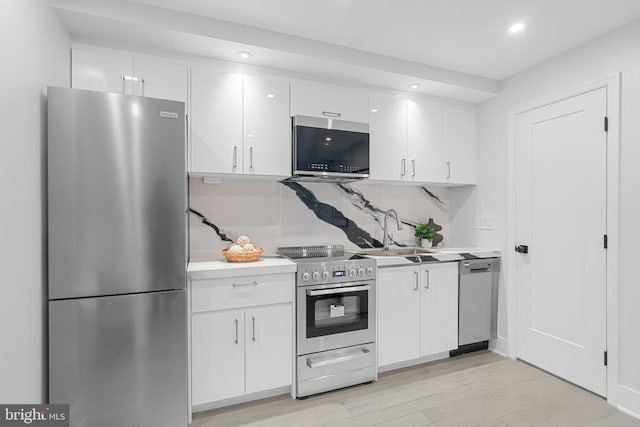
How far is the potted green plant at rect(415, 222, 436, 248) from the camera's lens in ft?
10.8

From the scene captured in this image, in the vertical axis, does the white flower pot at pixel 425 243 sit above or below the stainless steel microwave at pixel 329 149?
below

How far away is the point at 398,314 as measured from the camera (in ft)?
8.64

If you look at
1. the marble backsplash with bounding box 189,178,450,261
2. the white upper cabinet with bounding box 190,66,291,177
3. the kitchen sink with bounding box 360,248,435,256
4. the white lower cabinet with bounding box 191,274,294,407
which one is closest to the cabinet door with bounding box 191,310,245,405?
the white lower cabinet with bounding box 191,274,294,407

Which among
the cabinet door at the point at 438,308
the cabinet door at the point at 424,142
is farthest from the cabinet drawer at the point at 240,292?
the cabinet door at the point at 424,142

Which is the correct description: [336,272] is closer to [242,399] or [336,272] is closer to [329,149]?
[329,149]

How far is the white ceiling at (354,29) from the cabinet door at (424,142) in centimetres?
37

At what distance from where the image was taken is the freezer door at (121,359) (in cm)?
165

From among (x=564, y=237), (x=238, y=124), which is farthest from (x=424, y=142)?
(x=238, y=124)

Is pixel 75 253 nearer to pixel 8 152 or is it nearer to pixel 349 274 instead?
pixel 8 152

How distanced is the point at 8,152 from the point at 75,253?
56 centimetres

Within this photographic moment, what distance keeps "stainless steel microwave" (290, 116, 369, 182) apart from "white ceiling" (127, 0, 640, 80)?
0.60 metres

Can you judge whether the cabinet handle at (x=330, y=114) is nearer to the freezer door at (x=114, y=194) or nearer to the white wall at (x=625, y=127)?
the freezer door at (x=114, y=194)

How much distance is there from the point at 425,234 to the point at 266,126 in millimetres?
1904

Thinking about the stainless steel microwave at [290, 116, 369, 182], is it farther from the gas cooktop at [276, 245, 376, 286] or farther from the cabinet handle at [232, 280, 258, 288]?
the cabinet handle at [232, 280, 258, 288]
